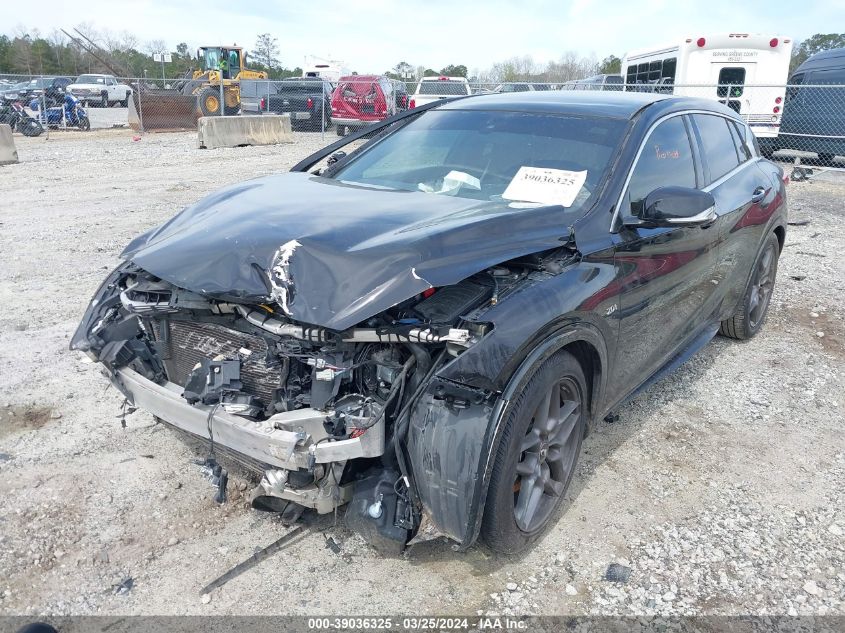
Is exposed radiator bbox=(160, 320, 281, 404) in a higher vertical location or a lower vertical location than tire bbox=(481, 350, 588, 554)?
higher

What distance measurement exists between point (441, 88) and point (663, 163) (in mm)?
17569

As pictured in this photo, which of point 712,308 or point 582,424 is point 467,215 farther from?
point 712,308

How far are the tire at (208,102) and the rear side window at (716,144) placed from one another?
22691 mm

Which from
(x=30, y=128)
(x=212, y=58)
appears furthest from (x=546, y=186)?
(x=212, y=58)

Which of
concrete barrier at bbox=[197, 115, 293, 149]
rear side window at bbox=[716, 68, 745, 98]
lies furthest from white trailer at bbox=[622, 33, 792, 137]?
concrete barrier at bbox=[197, 115, 293, 149]

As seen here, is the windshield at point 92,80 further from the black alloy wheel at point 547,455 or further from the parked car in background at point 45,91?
the black alloy wheel at point 547,455

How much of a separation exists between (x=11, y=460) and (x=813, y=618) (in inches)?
150

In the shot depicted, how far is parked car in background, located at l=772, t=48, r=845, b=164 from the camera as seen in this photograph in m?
14.8

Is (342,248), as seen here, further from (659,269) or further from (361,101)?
(361,101)

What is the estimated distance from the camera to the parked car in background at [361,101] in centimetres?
2020

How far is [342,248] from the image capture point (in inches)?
107

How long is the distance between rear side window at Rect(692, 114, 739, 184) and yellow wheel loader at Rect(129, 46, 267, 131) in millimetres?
19041

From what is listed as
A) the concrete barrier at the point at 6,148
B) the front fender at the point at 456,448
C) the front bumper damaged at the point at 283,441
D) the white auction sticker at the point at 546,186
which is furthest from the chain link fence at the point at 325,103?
the front bumper damaged at the point at 283,441

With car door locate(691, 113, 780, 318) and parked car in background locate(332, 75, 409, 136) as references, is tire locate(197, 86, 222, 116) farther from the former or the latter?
car door locate(691, 113, 780, 318)
